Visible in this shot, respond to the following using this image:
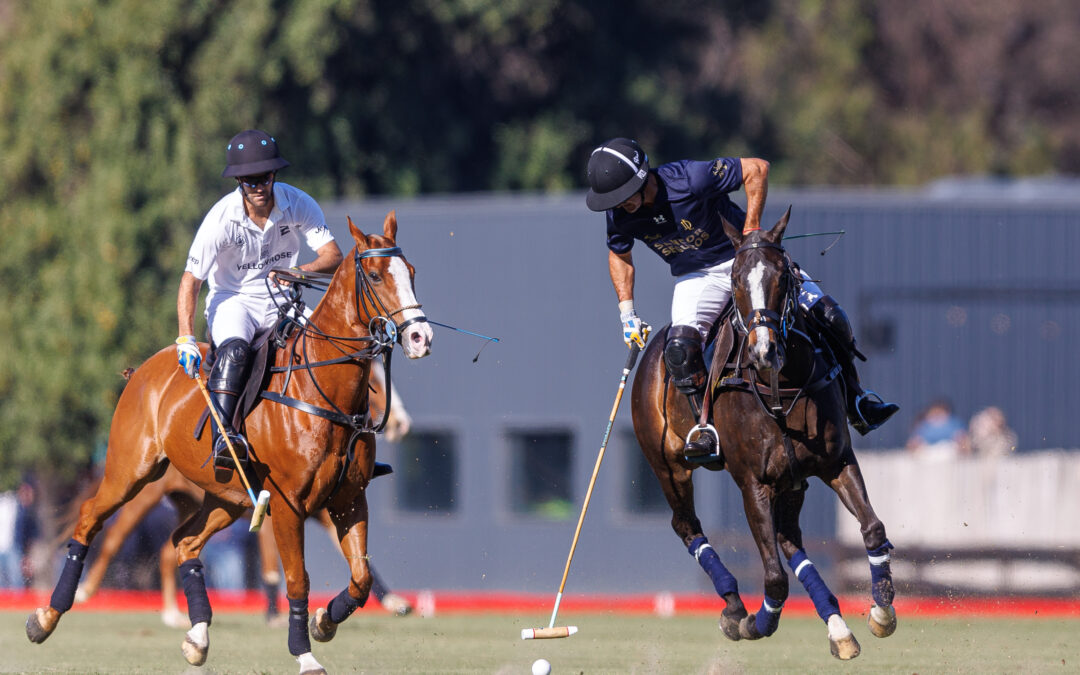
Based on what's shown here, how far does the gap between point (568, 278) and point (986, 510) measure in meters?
4.70

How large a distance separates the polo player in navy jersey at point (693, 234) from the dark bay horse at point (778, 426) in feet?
0.53

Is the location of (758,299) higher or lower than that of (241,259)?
lower

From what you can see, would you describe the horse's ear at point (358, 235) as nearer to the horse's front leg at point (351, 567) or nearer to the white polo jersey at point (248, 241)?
the white polo jersey at point (248, 241)

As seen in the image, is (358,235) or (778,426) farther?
(778,426)

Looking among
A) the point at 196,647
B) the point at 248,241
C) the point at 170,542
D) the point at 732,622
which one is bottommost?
the point at 170,542

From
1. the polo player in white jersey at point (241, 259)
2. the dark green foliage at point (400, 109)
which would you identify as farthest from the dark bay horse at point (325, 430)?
the dark green foliage at point (400, 109)

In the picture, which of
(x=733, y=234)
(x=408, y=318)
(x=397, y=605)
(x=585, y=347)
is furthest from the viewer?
(x=585, y=347)

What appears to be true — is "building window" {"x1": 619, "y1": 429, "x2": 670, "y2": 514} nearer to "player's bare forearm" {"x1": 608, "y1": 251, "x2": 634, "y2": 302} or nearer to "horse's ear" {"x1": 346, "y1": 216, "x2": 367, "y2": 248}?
"player's bare forearm" {"x1": 608, "y1": 251, "x2": 634, "y2": 302}

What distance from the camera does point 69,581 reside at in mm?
8656

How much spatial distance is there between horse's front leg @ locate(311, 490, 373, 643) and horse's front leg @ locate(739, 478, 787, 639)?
187 cm

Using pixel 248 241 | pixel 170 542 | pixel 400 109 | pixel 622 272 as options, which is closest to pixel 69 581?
pixel 248 241

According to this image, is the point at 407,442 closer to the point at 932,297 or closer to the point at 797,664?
the point at 932,297

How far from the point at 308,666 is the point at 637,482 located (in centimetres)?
932

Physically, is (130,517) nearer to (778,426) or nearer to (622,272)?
(622,272)
